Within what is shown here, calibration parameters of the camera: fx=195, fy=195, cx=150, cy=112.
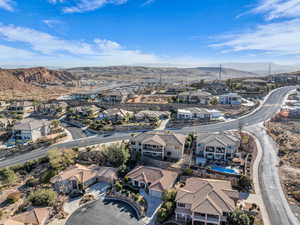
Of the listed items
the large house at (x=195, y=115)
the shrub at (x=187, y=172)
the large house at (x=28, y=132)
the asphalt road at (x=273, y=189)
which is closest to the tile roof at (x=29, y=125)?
the large house at (x=28, y=132)

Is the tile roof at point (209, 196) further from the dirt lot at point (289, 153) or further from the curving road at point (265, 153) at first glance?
the dirt lot at point (289, 153)

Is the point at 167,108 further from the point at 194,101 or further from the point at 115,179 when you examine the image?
the point at 115,179

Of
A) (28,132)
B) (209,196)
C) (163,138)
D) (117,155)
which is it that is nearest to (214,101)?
(163,138)

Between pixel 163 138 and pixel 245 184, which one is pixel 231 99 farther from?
pixel 245 184

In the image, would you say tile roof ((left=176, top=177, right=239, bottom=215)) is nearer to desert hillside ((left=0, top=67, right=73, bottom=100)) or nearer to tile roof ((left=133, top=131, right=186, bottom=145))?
tile roof ((left=133, top=131, right=186, bottom=145))

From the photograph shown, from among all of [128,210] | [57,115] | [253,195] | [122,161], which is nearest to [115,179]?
[122,161]

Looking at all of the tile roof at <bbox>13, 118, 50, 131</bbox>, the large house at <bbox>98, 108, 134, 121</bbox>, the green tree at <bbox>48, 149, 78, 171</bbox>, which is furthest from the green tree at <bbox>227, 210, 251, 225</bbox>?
the tile roof at <bbox>13, 118, 50, 131</bbox>
